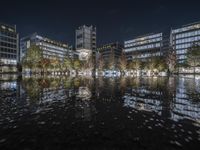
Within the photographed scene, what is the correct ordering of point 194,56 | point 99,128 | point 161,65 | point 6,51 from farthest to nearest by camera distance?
point 6,51 < point 161,65 < point 194,56 < point 99,128

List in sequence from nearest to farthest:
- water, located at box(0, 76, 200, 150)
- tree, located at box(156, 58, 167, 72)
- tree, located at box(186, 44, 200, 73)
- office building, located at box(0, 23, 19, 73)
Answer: water, located at box(0, 76, 200, 150) → tree, located at box(186, 44, 200, 73) → tree, located at box(156, 58, 167, 72) → office building, located at box(0, 23, 19, 73)

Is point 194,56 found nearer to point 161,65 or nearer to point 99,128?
point 161,65

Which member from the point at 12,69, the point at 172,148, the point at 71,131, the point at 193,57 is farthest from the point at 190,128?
the point at 12,69

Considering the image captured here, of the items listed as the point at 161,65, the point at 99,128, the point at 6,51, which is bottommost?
the point at 99,128

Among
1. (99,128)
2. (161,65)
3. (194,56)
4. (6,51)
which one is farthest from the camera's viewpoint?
(6,51)

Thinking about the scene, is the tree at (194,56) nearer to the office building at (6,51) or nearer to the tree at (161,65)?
the tree at (161,65)

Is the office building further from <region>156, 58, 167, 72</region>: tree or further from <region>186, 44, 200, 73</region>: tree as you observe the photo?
<region>186, 44, 200, 73</region>: tree

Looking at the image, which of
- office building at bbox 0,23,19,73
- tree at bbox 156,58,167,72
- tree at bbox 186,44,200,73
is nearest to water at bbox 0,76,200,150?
tree at bbox 186,44,200,73

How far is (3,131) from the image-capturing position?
12539mm

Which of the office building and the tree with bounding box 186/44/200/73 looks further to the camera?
the office building

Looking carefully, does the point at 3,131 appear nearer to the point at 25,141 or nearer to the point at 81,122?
the point at 25,141

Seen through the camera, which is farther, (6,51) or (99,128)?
(6,51)

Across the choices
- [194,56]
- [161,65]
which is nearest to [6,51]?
[161,65]

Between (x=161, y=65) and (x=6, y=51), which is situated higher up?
(x=6, y=51)
